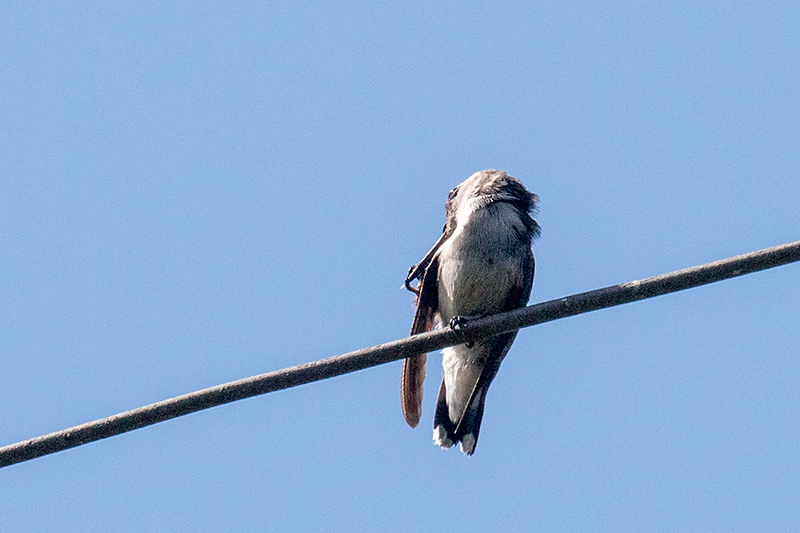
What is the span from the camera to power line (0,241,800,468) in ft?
14.5

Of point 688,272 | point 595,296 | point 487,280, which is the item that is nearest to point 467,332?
point 595,296

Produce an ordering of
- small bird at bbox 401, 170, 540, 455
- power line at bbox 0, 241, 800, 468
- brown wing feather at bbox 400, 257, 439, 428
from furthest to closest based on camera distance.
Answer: small bird at bbox 401, 170, 540, 455 < brown wing feather at bbox 400, 257, 439, 428 < power line at bbox 0, 241, 800, 468

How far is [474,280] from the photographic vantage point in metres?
8.20

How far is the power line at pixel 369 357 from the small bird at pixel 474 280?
112 inches

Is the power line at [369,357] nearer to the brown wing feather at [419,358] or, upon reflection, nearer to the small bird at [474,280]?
the brown wing feather at [419,358]

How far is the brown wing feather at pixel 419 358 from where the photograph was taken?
7512 mm

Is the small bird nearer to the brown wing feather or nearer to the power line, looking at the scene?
the brown wing feather

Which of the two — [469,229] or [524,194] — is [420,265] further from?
[524,194]

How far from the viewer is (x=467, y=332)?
5.52 meters

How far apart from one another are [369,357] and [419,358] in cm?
298

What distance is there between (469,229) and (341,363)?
12.3 ft

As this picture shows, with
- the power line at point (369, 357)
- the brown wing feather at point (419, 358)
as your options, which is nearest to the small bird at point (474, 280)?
the brown wing feather at point (419, 358)

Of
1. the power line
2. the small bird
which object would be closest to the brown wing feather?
the small bird

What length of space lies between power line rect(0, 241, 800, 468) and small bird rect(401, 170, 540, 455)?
2848 millimetres
